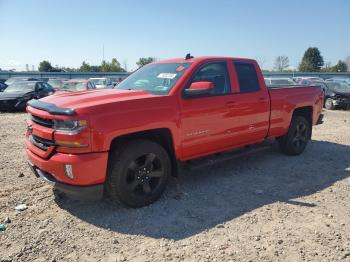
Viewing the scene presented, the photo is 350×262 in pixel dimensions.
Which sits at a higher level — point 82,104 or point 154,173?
point 82,104

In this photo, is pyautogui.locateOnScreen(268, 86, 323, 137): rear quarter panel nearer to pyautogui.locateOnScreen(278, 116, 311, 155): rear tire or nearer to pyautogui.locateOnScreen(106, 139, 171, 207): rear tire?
pyautogui.locateOnScreen(278, 116, 311, 155): rear tire

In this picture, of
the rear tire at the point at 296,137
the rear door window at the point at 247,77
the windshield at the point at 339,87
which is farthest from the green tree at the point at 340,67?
the rear door window at the point at 247,77

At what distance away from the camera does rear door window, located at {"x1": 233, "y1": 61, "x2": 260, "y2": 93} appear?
5672mm

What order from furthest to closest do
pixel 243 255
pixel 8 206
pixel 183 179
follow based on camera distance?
pixel 183 179 → pixel 8 206 → pixel 243 255

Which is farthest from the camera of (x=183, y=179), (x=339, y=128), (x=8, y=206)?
(x=339, y=128)

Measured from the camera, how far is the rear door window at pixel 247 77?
5672mm

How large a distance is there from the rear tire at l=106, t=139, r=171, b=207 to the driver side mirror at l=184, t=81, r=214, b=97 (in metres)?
0.84

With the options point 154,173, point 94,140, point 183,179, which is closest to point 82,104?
point 94,140

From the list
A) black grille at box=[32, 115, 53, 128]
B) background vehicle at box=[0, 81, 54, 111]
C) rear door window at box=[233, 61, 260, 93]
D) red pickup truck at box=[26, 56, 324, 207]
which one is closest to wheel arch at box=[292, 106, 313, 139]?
red pickup truck at box=[26, 56, 324, 207]

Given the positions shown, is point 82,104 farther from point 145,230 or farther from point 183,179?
point 183,179

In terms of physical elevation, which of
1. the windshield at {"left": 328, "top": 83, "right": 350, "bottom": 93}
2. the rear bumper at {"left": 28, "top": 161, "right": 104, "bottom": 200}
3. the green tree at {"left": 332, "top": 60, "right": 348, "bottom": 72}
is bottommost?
the rear bumper at {"left": 28, "top": 161, "right": 104, "bottom": 200}

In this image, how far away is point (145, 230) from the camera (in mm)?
3889

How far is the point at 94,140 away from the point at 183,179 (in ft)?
7.00

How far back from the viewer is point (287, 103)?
6.53m
